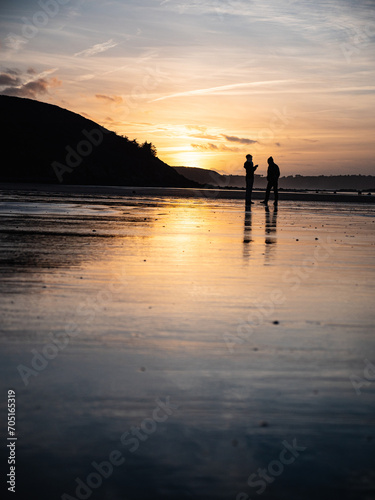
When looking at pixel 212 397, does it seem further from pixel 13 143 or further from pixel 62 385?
pixel 13 143

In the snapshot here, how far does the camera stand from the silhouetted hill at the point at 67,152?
141 meters

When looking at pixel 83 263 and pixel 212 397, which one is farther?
pixel 83 263

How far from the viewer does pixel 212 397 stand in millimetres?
4672

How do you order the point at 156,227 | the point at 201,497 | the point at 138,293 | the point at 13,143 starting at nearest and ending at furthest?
the point at 201,497, the point at 138,293, the point at 156,227, the point at 13,143

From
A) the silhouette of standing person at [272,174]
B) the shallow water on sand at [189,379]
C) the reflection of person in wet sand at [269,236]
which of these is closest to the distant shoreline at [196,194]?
the silhouette of standing person at [272,174]

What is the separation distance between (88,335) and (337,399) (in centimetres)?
244

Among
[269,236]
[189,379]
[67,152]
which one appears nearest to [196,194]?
[269,236]

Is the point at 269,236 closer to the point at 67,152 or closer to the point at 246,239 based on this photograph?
the point at 246,239

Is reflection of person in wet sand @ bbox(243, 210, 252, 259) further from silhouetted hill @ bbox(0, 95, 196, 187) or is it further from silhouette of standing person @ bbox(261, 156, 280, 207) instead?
silhouetted hill @ bbox(0, 95, 196, 187)

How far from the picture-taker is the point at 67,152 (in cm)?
16012

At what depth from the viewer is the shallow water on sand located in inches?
141

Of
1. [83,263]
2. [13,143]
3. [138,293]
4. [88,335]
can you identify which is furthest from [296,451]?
[13,143]

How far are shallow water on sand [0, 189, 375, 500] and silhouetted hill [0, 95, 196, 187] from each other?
120180mm

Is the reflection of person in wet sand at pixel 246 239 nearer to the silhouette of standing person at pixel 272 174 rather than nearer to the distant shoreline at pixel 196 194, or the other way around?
the silhouette of standing person at pixel 272 174
